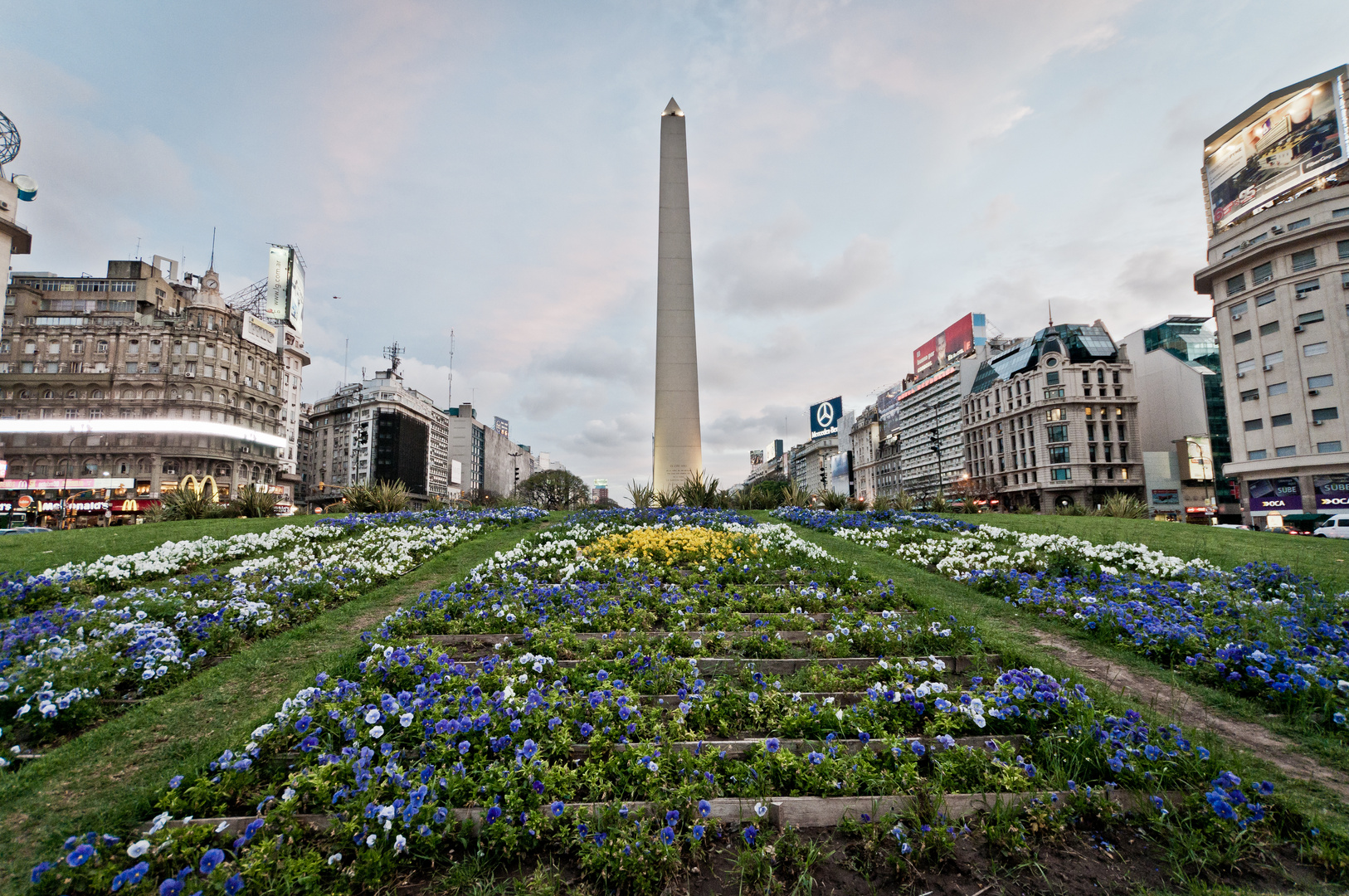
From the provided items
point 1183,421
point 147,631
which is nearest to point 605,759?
point 147,631

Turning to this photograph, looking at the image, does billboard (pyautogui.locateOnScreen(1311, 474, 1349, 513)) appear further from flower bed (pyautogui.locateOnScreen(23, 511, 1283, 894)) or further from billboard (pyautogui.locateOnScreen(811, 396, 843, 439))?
billboard (pyautogui.locateOnScreen(811, 396, 843, 439))

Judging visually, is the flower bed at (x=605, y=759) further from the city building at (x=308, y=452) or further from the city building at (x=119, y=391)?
the city building at (x=308, y=452)

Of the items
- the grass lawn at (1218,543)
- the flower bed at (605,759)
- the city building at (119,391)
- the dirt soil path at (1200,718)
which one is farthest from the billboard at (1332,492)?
the city building at (119,391)

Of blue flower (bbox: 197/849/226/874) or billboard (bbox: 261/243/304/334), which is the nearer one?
blue flower (bbox: 197/849/226/874)

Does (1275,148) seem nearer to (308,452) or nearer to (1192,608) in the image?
(1192,608)

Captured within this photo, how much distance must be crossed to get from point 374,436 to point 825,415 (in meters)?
108

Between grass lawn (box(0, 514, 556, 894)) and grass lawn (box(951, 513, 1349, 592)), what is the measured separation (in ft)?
40.2

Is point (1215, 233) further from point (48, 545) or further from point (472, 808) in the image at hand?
point (48, 545)

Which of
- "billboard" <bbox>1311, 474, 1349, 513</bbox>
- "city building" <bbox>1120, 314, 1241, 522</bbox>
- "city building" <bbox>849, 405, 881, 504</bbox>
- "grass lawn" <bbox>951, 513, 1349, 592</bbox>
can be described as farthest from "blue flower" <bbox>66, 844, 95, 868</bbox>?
"city building" <bbox>849, 405, 881, 504</bbox>

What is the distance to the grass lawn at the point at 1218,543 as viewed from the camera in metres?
9.12

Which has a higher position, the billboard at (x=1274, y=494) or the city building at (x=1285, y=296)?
the city building at (x=1285, y=296)

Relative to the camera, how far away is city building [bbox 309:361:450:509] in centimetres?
11681

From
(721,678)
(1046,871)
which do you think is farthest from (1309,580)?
(721,678)

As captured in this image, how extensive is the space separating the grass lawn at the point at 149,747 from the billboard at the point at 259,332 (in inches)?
3779
